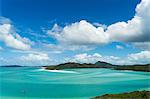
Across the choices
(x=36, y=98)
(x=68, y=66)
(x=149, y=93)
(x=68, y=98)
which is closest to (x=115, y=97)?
(x=149, y=93)

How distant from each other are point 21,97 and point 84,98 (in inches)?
161

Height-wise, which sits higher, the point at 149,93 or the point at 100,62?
the point at 100,62

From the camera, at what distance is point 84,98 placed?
17422 millimetres

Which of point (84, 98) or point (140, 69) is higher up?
point (140, 69)

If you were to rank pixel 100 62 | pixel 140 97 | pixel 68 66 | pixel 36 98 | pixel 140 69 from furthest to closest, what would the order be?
pixel 100 62, pixel 68 66, pixel 140 69, pixel 36 98, pixel 140 97

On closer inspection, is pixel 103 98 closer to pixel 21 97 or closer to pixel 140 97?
pixel 140 97

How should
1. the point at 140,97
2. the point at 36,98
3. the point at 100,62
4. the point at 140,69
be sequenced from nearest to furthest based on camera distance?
the point at 140,97, the point at 36,98, the point at 140,69, the point at 100,62

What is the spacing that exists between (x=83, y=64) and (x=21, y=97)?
65.8 m

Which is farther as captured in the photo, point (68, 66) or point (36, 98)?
point (68, 66)

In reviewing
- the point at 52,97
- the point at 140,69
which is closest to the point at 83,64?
the point at 140,69

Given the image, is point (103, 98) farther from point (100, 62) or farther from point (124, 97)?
point (100, 62)

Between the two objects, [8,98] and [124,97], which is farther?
[8,98]

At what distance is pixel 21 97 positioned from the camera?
700 inches

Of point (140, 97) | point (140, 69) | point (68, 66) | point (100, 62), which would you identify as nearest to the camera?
point (140, 97)
